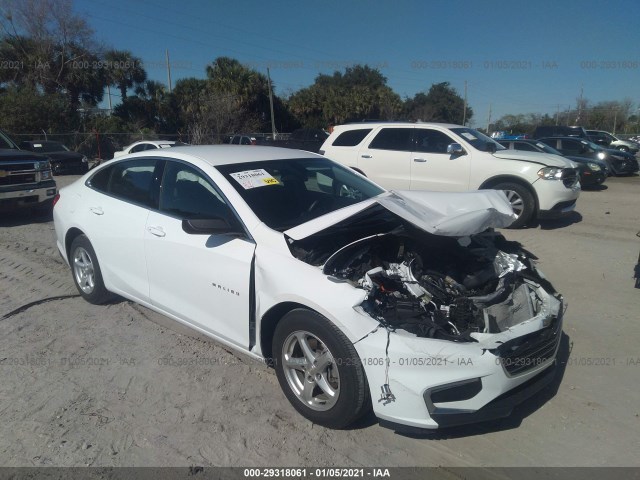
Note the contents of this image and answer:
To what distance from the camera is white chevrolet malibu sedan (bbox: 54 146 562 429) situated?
8.61 feet

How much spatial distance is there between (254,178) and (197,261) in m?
0.79

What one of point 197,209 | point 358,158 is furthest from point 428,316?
point 358,158

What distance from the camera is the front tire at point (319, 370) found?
274 centimetres

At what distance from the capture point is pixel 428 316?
112 inches

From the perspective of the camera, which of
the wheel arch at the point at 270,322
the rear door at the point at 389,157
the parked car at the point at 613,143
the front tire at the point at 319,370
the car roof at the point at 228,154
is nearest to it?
the front tire at the point at 319,370

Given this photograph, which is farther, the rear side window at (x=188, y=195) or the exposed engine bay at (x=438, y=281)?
the rear side window at (x=188, y=195)

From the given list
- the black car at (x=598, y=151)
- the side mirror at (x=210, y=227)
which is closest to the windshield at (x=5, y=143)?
the side mirror at (x=210, y=227)

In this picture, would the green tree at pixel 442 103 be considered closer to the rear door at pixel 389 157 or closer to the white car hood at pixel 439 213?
the rear door at pixel 389 157

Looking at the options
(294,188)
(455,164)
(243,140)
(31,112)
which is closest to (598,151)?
(455,164)

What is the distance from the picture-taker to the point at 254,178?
3.75 meters

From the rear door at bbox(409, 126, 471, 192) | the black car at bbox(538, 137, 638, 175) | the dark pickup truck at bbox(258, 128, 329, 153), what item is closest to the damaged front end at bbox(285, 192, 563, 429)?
the rear door at bbox(409, 126, 471, 192)

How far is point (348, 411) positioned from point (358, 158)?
757 cm

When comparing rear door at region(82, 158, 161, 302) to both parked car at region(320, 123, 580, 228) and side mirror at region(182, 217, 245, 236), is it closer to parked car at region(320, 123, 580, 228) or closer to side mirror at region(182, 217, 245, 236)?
side mirror at region(182, 217, 245, 236)

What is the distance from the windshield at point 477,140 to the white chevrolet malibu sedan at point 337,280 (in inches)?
198
